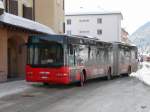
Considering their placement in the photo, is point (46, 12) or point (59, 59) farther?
point (46, 12)

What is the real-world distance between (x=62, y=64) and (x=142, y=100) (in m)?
6.33

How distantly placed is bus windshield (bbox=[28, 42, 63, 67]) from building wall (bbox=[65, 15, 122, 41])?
77518 mm

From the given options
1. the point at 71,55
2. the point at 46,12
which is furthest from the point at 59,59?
the point at 46,12

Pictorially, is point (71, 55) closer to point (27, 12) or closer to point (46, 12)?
point (27, 12)

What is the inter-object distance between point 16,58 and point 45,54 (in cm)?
1190

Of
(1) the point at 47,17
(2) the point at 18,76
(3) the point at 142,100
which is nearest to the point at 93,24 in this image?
(1) the point at 47,17

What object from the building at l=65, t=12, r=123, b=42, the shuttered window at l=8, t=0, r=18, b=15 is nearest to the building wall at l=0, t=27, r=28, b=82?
the shuttered window at l=8, t=0, r=18, b=15

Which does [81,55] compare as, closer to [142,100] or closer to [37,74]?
[37,74]

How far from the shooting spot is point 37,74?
23797 millimetres

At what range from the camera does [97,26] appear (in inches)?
4126

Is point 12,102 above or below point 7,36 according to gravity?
below

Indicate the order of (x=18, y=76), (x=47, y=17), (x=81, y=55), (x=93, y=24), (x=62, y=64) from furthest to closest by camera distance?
(x=93, y=24), (x=47, y=17), (x=18, y=76), (x=81, y=55), (x=62, y=64)

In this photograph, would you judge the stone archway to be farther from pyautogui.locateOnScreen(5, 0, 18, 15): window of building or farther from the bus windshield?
the bus windshield

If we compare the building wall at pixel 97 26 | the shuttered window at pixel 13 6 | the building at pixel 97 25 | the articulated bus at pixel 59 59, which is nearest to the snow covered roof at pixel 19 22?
the shuttered window at pixel 13 6
